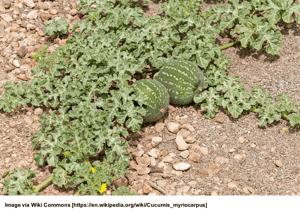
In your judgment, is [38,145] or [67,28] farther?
[67,28]

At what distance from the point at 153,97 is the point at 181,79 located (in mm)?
463

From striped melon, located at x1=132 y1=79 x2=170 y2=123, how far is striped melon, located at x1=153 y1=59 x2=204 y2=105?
14 centimetres

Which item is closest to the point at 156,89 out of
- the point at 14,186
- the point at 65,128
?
the point at 65,128

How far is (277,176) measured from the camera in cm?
348

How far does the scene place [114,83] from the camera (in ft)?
13.9

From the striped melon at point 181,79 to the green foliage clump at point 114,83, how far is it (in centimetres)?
16

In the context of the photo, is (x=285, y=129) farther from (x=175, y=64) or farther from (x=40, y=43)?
(x=40, y=43)

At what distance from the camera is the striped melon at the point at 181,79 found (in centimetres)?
380

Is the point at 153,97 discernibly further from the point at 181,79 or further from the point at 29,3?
the point at 29,3

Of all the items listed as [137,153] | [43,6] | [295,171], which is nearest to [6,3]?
[43,6]

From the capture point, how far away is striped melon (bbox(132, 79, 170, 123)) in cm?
362

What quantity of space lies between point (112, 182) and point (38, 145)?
1.03m

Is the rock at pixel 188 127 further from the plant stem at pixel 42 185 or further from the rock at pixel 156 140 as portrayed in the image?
the plant stem at pixel 42 185

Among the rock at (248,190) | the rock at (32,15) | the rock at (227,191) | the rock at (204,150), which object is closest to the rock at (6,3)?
the rock at (32,15)
